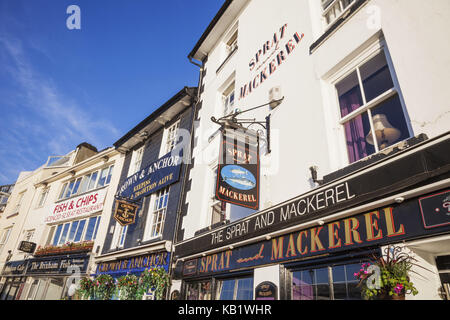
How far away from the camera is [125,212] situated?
1160 cm

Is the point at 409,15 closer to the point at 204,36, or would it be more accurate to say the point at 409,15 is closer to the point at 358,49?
the point at 358,49

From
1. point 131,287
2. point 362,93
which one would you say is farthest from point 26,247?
point 362,93

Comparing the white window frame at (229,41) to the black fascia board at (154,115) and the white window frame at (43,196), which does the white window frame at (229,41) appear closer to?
the black fascia board at (154,115)

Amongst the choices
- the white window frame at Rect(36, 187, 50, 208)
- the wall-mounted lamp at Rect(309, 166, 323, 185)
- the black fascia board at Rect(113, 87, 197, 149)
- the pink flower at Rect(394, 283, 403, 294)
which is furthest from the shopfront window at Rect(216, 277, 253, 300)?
the white window frame at Rect(36, 187, 50, 208)

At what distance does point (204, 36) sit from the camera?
41.3 feet

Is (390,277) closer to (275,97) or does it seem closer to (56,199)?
(275,97)

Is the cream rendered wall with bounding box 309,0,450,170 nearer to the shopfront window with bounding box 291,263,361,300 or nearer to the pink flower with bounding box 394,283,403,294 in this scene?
the shopfront window with bounding box 291,263,361,300

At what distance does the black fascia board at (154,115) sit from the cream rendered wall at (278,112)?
1.54m

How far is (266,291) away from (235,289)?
4.22 ft

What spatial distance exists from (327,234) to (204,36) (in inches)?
429

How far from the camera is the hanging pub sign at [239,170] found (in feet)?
18.5

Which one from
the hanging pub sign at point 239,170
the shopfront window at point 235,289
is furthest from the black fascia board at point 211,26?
the shopfront window at point 235,289

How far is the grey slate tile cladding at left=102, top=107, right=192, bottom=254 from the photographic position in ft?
33.0
